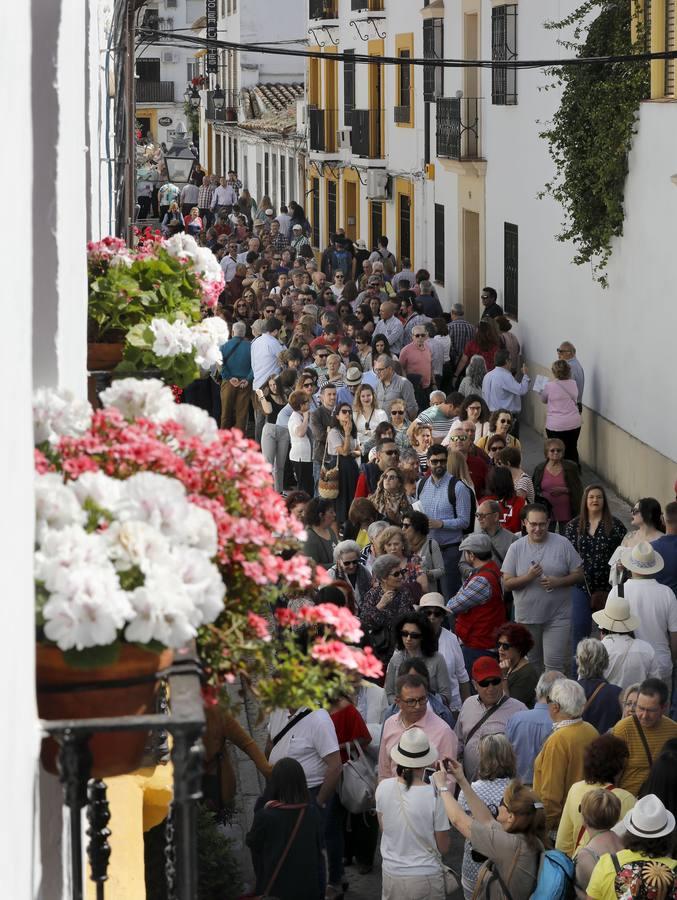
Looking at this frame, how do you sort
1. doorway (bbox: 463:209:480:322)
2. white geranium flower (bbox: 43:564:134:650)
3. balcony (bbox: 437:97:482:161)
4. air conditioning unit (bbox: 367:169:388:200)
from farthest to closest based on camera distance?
air conditioning unit (bbox: 367:169:388:200), doorway (bbox: 463:209:480:322), balcony (bbox: 437:97:482:161), white geranium flower (bbox: 43:564:134:650)

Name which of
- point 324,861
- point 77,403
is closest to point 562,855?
point 324,861

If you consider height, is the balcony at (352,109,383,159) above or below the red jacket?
above

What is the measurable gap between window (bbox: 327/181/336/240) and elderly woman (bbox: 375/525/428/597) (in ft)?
98.7

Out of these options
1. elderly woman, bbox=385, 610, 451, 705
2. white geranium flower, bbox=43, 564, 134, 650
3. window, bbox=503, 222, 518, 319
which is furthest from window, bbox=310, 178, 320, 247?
white geranium flower, bbox=43, 564, 134, 650

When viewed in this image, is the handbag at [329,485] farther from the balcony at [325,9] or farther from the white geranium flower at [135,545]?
the balcony at [325,9]

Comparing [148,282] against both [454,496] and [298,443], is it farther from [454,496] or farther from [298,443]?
[298,443]

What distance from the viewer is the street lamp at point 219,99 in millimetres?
58281

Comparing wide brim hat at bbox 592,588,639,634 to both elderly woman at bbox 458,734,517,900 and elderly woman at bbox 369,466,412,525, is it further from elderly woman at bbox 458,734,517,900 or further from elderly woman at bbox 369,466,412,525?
elderly woman at bbox 369,466,412,525

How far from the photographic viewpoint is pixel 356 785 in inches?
349

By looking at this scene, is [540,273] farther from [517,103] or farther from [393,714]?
[393,714]

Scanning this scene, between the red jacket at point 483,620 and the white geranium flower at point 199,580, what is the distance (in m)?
7.54

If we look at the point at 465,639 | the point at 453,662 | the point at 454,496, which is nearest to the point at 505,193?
the point at 454,496

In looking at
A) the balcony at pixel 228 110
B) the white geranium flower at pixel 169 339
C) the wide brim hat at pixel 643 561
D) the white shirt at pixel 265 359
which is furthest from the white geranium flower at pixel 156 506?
the balcony at pixel 228 110

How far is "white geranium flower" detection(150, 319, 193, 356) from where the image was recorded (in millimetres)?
5578
